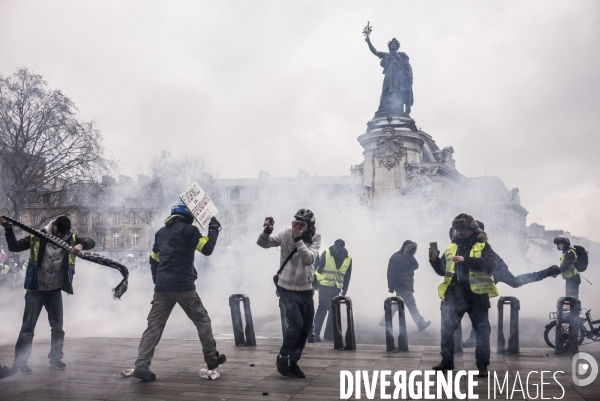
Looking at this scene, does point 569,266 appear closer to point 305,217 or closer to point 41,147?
point 305,217

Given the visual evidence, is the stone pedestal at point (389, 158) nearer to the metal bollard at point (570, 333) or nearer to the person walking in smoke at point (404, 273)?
the person walking in smoke at point (404, 273)

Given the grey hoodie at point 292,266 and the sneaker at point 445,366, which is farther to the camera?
the sneaker at point 445,366

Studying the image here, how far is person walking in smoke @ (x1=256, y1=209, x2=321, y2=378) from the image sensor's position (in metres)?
6.31

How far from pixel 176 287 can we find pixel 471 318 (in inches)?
123

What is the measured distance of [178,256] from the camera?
6176 mm

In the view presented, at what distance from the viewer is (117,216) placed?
36.4 m

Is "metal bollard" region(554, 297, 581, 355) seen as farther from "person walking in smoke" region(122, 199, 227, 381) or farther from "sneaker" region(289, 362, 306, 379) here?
"person walking in smoke" region(122, 199, 227, 381)

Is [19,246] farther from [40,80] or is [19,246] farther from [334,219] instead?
[40,80]

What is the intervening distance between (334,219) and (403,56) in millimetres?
5988

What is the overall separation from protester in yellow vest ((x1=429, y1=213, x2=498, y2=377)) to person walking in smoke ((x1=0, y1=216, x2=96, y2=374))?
400cm

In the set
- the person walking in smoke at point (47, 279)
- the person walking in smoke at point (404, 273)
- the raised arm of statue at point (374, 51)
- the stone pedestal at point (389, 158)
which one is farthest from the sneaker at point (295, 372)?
the raised arm of statue at point (374, 51)

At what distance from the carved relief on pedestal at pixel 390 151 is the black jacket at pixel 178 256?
1335 cm

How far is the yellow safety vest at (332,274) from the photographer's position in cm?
1016

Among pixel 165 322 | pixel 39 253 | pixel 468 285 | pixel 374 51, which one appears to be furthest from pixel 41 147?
pixel 468 285
